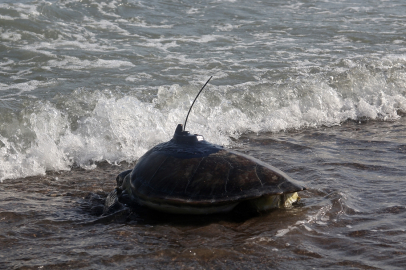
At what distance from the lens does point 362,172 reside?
4844 mm

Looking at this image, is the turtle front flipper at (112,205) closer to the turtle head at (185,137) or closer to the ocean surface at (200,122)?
the ocean surface at (200,122)

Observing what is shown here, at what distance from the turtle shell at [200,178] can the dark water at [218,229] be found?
22 cm

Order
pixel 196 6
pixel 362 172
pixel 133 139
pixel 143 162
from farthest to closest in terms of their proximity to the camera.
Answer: pixel 196 6 < pixel 133 139 < pixel 362 172 < pixel 143 162

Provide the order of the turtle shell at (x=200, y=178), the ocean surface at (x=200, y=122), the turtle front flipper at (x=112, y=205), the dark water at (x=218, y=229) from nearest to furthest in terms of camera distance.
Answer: the dark water at (x=218, y=229), the ocean surface at (x=200, y=122), the turtle shell at (x=200, y=178), the turtle front flipper at (x=112, y=205)

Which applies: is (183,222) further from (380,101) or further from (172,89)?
(380,101)

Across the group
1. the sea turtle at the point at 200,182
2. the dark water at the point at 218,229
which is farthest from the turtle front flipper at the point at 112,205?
the dark water at the point at 218,229

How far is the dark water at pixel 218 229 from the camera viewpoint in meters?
3.14

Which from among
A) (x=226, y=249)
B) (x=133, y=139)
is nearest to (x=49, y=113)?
(x=133, y=139)

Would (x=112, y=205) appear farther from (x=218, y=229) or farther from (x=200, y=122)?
(x=200, y=122)

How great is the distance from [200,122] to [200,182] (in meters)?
3.02

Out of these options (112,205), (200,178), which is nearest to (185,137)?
(200,178)

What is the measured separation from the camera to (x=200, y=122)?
664 cm

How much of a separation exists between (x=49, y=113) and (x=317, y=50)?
6.22 metres

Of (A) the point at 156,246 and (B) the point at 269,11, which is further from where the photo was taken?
(B) the point at 269,11
